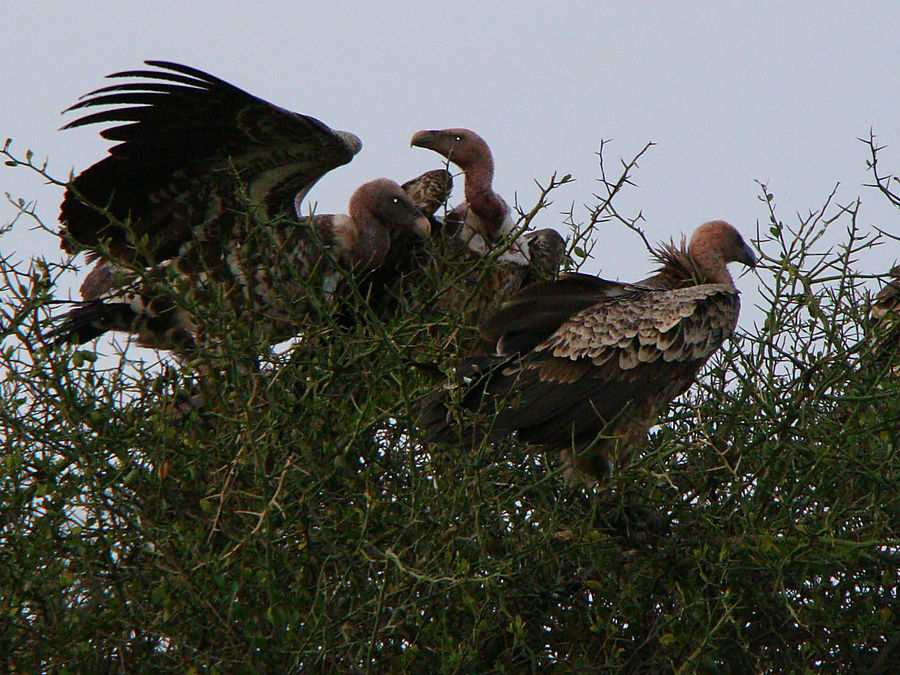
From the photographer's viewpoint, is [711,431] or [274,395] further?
[711,431]

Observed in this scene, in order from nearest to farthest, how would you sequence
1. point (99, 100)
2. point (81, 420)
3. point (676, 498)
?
point (81, 420) < point (676, 498) < point (99, 100)

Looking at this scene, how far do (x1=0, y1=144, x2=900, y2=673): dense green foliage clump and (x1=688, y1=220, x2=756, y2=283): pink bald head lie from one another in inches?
60.4

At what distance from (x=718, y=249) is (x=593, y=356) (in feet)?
3.98

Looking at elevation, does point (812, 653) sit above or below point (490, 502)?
below

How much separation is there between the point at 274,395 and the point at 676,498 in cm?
143

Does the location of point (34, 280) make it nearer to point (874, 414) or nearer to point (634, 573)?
point (634, 573)

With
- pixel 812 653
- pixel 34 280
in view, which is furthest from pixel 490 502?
pixel 34 280

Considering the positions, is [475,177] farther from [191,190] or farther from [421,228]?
[191,190]

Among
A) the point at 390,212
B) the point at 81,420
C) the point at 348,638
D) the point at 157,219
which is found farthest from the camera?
the point at 390,212

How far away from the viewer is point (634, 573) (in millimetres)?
3926

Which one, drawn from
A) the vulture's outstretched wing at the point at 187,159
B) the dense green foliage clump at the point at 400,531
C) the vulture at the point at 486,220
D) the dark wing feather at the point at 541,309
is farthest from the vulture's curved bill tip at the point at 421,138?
the dense green foliage clump at the point at 400,531

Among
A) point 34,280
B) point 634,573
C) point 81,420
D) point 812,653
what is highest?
point 34,280

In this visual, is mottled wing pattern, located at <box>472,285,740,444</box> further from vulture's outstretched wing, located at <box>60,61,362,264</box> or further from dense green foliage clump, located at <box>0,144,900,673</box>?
vulture's outstretched wing, located at <box>60,61,362,264</box>

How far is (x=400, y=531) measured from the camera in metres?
3.49
